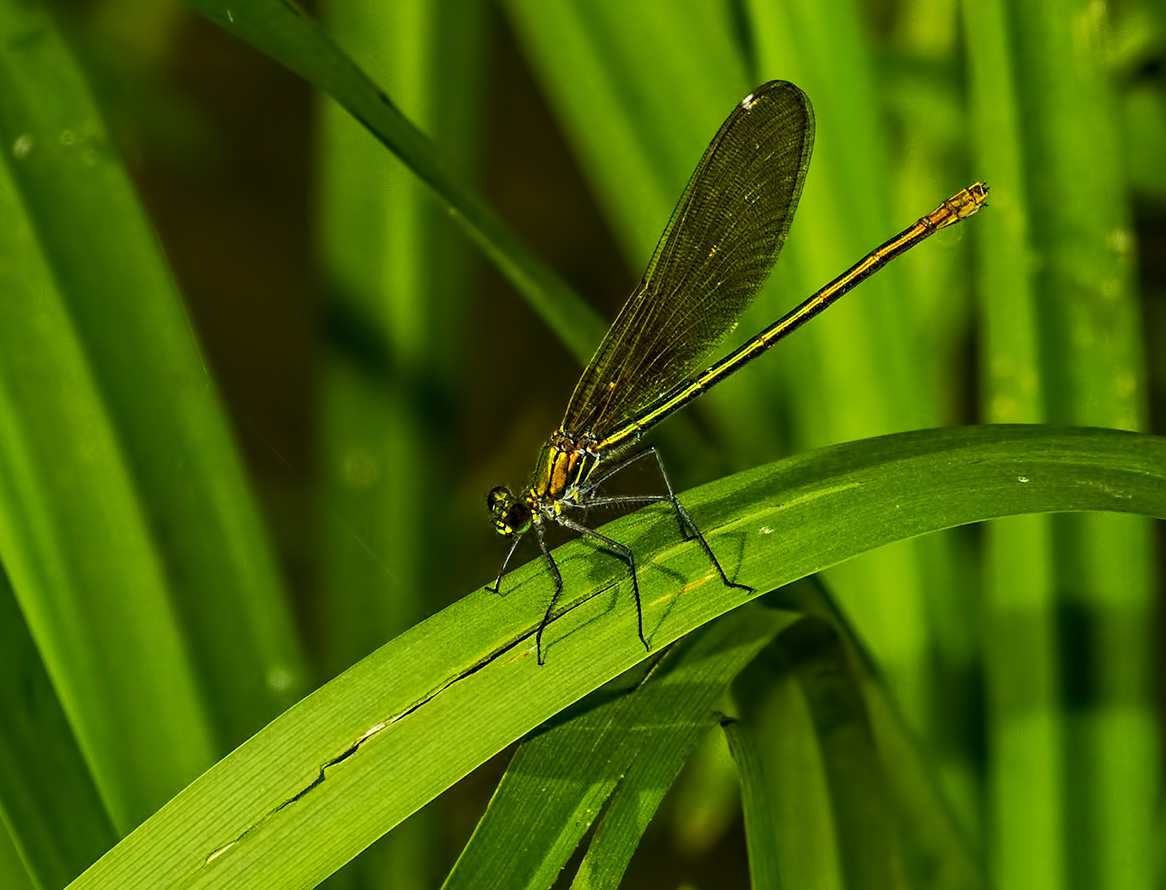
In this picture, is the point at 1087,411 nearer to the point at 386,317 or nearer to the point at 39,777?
the point at 386,317

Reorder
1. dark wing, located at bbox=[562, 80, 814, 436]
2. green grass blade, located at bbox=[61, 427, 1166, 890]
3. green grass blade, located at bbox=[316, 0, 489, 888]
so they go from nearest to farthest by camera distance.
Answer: green grass blade, located at bbox=[61, 427, 1166, 890]
dark wing, located at bbox=[562, 80, 814, 436]
green grass blade, located at bbox=[316, 0, 489, 888]

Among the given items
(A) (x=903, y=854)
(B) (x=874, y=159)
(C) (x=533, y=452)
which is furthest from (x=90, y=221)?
(C) (x=533, y=452)

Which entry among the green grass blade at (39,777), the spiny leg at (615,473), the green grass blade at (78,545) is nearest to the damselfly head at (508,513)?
the spiny leg at (615,473)

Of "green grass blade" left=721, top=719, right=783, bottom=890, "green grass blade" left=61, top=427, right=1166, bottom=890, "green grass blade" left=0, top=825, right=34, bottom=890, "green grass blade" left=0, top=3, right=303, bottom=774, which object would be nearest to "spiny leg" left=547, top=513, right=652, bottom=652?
"green grass blade" left=61, top=427, right=1166, bottom=890

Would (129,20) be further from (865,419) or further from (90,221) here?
(865,419)

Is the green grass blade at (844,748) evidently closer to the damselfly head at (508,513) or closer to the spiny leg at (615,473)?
the spiny leg at (615,473)

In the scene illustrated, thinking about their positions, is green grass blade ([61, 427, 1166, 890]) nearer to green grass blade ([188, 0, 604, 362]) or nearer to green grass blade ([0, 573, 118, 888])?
green grass blade ([0, 573, 118, 888])
